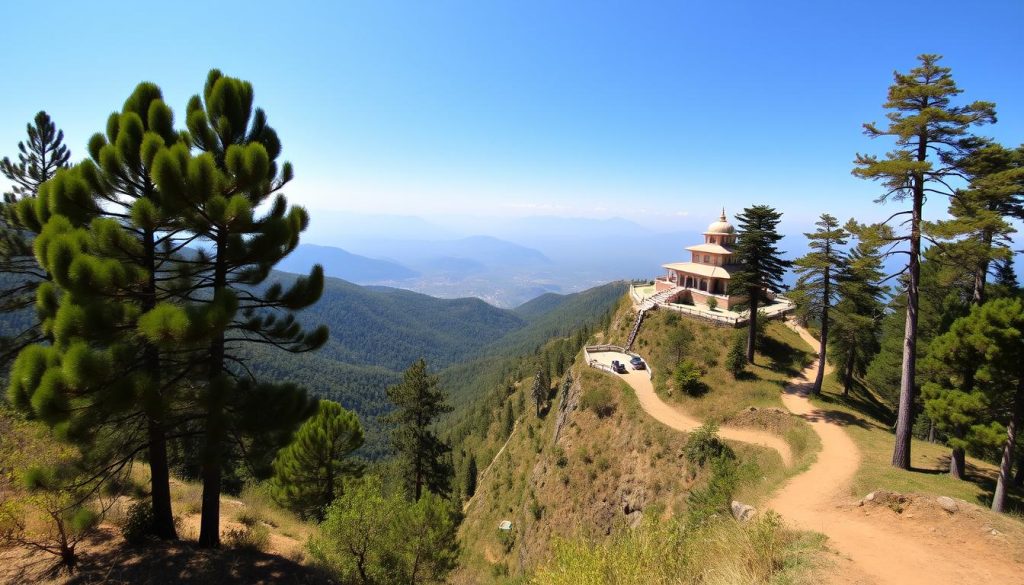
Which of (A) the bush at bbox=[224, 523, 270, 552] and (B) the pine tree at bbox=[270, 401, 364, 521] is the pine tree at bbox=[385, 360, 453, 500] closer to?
(B) the pine tree at bbox=[270, 401, 364, 521]

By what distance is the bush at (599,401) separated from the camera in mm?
28197

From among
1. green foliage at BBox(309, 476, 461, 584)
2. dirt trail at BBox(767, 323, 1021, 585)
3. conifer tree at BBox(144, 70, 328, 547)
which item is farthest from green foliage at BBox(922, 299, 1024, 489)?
conifer tree at BBox(144, 70, 328, 547)

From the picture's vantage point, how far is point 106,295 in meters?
7.18

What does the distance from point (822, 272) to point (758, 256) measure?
3.79 m

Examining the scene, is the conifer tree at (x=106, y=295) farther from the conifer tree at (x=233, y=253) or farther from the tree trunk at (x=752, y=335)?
the tree trunk at (x=752, y=335)

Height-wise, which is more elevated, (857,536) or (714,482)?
(857,536)

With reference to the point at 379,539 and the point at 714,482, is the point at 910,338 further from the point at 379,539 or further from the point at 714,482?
the point at 379,539

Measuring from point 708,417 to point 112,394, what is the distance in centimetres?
2558

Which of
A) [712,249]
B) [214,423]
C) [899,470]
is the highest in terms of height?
[712,249]

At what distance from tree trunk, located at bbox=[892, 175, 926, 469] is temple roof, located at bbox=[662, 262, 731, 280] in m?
21.2

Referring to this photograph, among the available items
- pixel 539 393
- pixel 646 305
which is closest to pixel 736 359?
pixel 646 305

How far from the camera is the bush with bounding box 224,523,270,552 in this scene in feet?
33.9

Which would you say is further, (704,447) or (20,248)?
(704,447)

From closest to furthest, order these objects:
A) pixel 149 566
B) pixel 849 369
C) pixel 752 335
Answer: pixel 149 566, pixel 849 369, pixel 752 335
